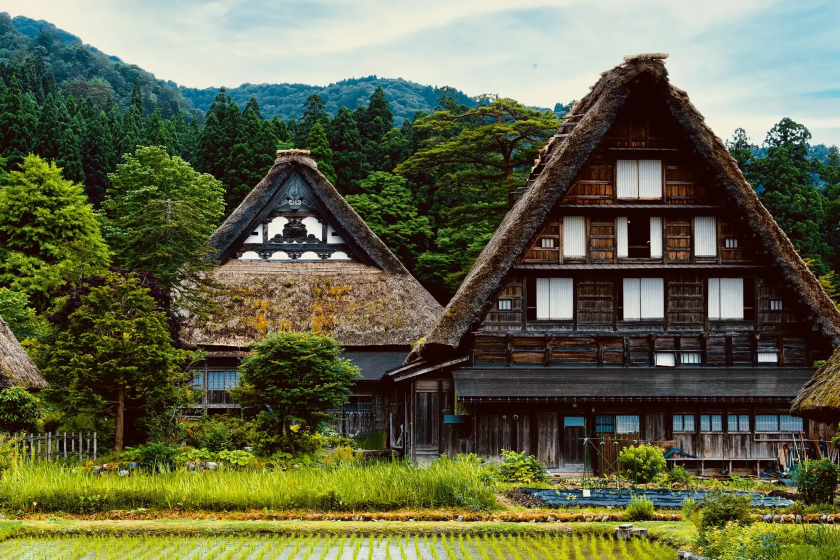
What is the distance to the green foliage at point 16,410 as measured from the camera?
23.5 m

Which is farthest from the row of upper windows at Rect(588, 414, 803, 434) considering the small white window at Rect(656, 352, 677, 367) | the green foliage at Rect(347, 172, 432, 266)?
the green foliage at Rect(347, 172, 432, 266)

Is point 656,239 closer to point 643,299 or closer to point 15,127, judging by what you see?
point 643,299

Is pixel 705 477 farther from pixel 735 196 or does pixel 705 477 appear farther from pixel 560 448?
pixel 735 196

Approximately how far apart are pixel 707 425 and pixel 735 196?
6.01 metres

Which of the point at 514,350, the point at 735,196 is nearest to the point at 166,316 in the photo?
the point at 514,350

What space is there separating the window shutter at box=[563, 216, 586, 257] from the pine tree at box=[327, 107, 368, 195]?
108ft

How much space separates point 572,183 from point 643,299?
3.73m

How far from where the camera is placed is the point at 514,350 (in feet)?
89.8

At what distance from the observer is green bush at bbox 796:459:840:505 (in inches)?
738

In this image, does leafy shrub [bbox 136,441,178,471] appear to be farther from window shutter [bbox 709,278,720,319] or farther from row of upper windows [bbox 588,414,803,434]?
window shutter [bbox 709,278,720,319]

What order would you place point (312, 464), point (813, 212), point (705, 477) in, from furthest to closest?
point (813, 212) → point (705, 477) → point (312, 464)

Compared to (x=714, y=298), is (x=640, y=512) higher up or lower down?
lower down

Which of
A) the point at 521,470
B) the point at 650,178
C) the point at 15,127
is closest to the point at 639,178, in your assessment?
the point at 650,178

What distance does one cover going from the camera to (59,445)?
24.1m
